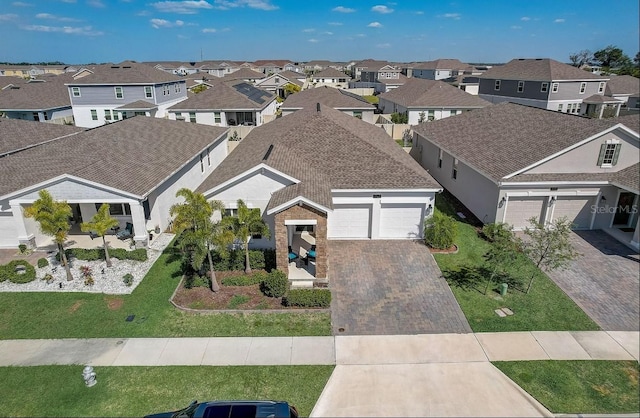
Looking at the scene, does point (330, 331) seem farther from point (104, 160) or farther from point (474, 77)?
point (474, 77)

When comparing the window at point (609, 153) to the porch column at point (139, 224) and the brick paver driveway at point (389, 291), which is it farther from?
the porch column at point (139, 224)

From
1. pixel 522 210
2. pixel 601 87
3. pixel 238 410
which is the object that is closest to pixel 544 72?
pixel 601 87

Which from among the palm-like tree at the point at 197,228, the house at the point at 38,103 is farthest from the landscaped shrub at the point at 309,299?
the house at the point at 38,103

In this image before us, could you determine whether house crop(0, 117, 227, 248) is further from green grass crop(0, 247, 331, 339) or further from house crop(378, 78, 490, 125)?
house crop(378, 78, 490, 125)

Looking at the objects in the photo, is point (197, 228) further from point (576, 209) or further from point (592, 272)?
point (576, 209)

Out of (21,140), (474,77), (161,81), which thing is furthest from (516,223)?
(474,77)

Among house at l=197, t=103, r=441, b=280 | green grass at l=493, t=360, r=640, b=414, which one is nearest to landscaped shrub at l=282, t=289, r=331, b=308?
house at l=197, t=103, r=441, b=280

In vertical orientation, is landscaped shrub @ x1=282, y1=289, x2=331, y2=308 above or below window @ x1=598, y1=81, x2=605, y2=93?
below
